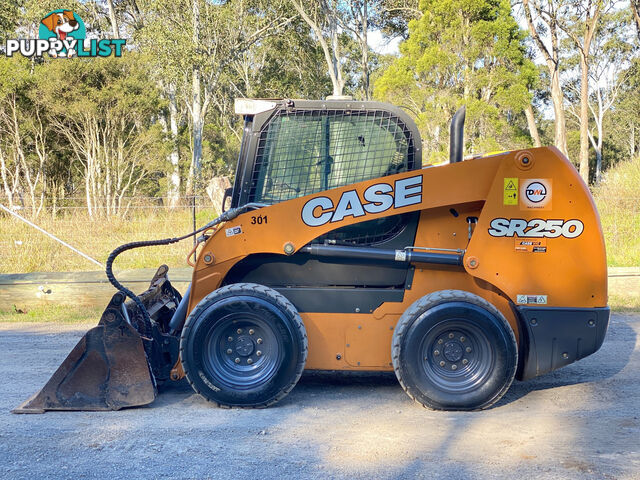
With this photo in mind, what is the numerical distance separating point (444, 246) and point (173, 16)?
24.6 meters

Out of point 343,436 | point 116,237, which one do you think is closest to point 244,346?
point 343,436

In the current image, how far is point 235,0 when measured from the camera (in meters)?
29.3

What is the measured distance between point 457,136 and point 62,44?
21255 mm

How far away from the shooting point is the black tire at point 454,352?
5051 millimetres

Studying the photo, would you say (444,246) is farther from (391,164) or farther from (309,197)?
(309,197)

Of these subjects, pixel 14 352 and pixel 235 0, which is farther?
pixel 235 0

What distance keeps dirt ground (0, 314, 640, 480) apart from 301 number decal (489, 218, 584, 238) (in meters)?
1.36

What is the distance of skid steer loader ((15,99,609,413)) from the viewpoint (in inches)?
203

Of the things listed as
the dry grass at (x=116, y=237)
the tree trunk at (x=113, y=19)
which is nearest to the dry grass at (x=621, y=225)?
the dry grass at (x=116, y=237)

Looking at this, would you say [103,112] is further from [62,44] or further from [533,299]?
[533,299]

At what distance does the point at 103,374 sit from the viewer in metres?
5.20

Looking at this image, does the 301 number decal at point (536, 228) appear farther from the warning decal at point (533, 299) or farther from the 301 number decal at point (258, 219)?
the 301 number decal at point (258, 219)

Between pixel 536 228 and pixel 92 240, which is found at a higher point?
pixel 536 228

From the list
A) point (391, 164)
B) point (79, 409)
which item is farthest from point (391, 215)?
point (79, 409)
